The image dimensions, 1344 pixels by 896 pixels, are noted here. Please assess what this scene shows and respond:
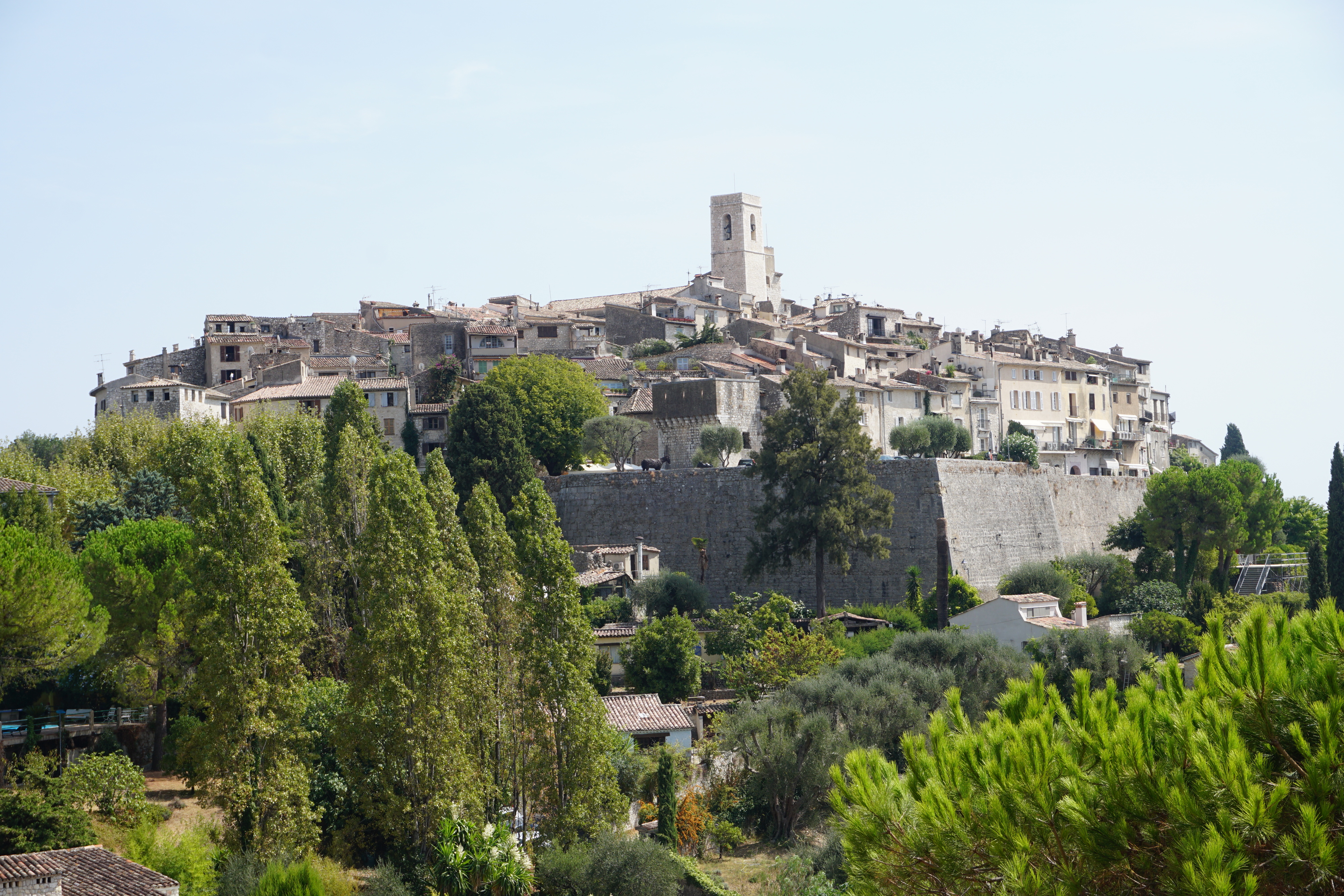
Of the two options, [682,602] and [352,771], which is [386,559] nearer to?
[352,771]

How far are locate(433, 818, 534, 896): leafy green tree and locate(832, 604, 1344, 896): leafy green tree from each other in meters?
14.2

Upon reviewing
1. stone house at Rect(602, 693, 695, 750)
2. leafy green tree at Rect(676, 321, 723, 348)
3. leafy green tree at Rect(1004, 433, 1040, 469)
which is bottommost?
stone house at Rect(602, 693, 695, 750)

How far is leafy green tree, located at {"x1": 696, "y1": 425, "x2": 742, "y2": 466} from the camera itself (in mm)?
60031

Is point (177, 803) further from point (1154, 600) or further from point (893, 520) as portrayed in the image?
point (1154, 600)

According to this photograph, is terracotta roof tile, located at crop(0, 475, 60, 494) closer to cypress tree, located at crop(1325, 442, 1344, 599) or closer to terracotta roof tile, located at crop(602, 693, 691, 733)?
terracotta roof tile, located at crop(602, 693, 691, 733)

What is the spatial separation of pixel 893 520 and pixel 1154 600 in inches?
377

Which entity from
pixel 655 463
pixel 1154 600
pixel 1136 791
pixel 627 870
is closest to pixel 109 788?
pixel 627 870

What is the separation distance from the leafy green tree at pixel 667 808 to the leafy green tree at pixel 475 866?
4.68 m

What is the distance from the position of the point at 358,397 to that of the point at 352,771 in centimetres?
1933

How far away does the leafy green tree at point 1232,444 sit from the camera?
100438 millimetres

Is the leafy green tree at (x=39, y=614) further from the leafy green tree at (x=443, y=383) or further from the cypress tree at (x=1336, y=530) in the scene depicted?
the cypress tree at (x=1336, y=530)

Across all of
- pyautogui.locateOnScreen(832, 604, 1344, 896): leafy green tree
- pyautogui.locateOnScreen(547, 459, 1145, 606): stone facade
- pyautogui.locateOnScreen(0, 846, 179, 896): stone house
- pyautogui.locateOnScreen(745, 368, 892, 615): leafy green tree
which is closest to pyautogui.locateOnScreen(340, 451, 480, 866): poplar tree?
pyautogui.locateOnScreen(0, 846, 179, 896): stone house

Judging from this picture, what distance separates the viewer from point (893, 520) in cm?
5156

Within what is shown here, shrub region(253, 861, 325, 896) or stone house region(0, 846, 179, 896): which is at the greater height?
stone house region(0, 846, 179, 896)
